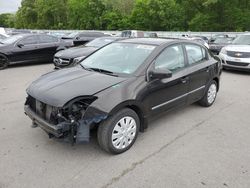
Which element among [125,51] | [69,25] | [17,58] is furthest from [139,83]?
[69,25]

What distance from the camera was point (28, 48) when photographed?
10.1 metres

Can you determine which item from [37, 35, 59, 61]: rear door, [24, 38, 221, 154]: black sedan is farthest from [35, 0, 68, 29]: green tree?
[24, 38, 221, 154]: black sedan

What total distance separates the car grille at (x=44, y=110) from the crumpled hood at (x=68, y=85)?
0.31ft

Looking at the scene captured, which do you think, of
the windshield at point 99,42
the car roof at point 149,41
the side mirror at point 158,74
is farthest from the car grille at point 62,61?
the side mirror at point 158,74

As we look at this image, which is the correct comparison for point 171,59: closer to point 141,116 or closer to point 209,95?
point 141,116

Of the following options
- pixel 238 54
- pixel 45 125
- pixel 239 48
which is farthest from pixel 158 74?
pixel 239 48

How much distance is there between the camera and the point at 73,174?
9.74 ft

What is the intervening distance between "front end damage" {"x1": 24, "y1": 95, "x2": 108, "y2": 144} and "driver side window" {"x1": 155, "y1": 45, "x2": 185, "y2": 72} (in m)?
1.34

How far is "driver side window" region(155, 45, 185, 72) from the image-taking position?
396 centimetres

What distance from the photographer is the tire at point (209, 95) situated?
5241mm

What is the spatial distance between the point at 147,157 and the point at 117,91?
39.2 inches

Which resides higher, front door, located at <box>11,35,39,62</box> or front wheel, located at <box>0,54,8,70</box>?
front door, located at <box>11,35,39,62</box>

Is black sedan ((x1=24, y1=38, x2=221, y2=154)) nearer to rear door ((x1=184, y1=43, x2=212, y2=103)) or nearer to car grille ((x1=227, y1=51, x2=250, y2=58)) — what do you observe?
rear door ((x1=184, y1=43, x2=212, y2=103))

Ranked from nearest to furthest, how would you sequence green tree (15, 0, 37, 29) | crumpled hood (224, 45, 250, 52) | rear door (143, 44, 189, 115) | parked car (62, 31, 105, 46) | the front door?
rear door (143, 44, 189, 115)
crumpled hood (224, 45, 250, 52)
the front door
parked car (62, 31, 105, 46)
green tree (15, 0, 37, 29)
